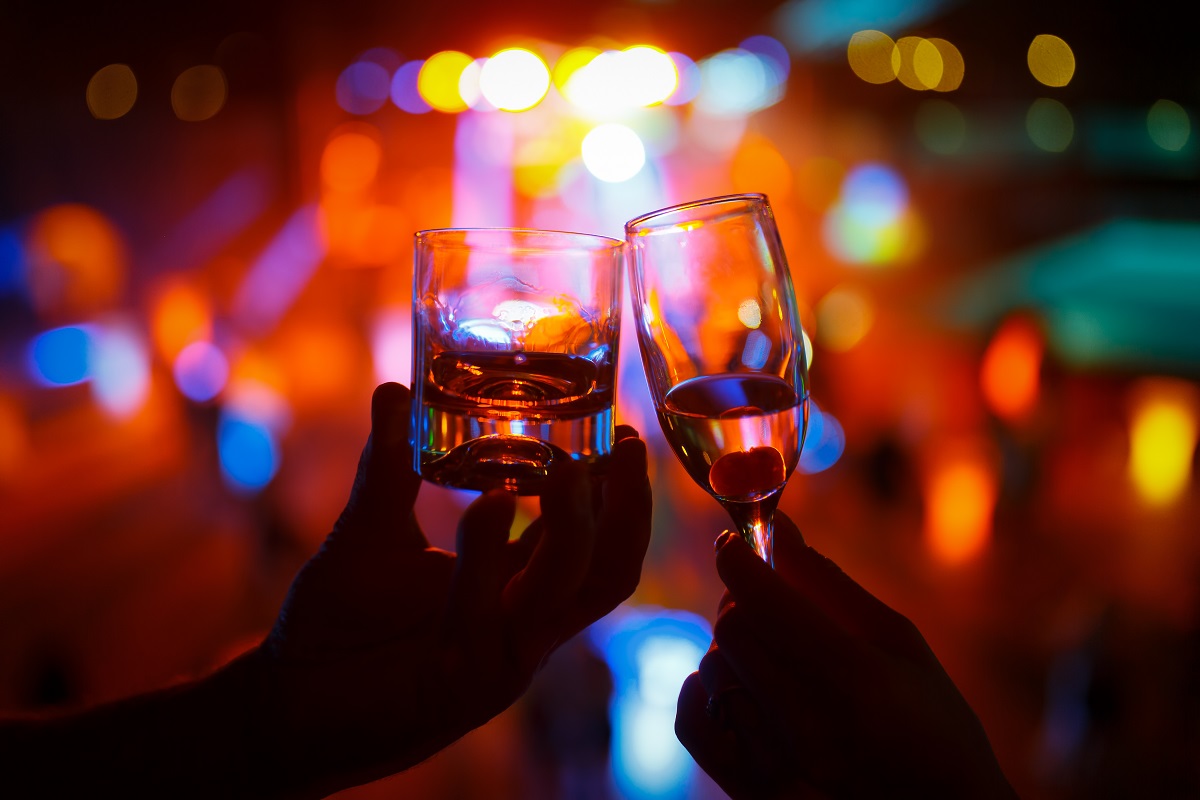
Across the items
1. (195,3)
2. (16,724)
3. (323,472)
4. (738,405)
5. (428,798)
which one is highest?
(195,3)

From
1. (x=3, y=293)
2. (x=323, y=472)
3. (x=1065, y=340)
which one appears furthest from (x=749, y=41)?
Answer: (x=3, y=293)

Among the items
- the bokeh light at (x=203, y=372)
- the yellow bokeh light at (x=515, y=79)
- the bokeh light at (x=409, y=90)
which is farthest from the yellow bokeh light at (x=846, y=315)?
the bokeh light at (x=409, y=90)

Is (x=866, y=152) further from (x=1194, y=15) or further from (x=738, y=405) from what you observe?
(x=738, y=405)

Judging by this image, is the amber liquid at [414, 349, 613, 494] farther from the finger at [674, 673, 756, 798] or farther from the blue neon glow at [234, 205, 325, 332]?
the blue neon glow at [234, 205, 325, 332]

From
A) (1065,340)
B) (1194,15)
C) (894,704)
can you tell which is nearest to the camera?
(894,704)

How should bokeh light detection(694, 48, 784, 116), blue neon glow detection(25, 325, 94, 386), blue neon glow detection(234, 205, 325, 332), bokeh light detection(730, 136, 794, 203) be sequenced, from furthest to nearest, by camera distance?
bokeh light detection(730, 136, 794, 203)
blue neon glow detection(234, 205, 325, 332)
bokeh light detection(694, 48, 784, 116)
blue neon glow detection(25, 325, 94, 386)

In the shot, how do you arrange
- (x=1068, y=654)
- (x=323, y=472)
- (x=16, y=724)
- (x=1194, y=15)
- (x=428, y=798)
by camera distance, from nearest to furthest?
1. (x=16, y=724)
2. (x=428, y=798)
3. (x=1068, y=654)
4. (x=323, y=472)
5. (x=1194, y=15)

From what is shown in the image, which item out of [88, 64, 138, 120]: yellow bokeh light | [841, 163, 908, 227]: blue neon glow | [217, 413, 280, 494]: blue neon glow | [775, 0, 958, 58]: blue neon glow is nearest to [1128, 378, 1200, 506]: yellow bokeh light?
[217, 413, 280, 494]: blue neon glow
